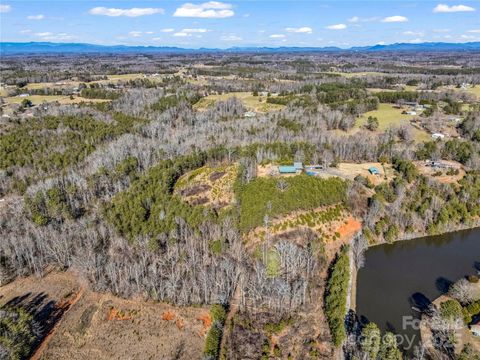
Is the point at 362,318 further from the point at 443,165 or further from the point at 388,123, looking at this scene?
the point at 388,123

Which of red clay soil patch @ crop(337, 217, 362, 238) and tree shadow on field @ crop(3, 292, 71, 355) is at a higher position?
red clay soil patch @ crop(337, 217, 362, 238)

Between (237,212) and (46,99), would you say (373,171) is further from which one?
(46,99)

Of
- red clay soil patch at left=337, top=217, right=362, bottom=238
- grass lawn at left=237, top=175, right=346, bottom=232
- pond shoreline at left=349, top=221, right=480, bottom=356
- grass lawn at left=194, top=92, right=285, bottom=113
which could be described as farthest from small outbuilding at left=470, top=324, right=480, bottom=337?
grass lawn at left=194, top=92, right=285, bottom=113

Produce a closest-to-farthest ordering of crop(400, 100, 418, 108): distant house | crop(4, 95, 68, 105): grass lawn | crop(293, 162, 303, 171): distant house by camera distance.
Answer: crop(293, 162, 303, 171): distant house, crop(400, 100, 418, 108): distant house, crop(4, 95, 68, 105): grass lawn

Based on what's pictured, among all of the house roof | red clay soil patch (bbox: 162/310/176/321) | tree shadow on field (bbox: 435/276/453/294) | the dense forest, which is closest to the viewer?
the dense forest

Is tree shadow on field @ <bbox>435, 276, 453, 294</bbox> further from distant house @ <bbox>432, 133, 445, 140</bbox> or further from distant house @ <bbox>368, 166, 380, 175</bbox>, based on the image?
distant house @ <bbox>432, 133, 445, 140</bbox>

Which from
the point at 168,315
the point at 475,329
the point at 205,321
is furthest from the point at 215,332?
the point at 475,329

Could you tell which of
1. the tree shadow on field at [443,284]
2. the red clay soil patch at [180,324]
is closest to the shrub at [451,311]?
the tree shadow on field at [443,284]
